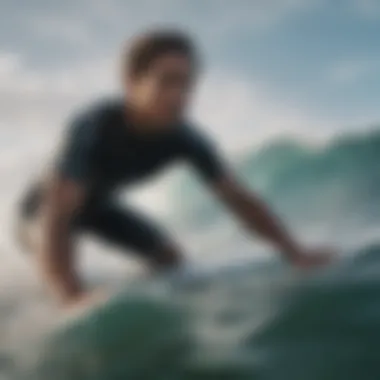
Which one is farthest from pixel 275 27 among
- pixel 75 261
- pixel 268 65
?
pixel 75 261

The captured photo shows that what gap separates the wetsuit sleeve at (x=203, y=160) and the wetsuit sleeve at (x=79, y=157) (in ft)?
0.41

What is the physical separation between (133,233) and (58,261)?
0.10 m

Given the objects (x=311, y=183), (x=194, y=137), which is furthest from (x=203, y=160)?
(x=311, y=183)

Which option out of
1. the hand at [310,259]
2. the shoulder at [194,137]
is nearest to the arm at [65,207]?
the shoulder at [194,137]

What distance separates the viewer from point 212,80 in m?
1.24

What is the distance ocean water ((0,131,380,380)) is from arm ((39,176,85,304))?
0.12 ft

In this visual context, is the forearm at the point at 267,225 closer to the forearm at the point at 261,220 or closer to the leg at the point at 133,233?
the forearm at the point at 261,220

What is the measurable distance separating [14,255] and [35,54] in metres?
0.28

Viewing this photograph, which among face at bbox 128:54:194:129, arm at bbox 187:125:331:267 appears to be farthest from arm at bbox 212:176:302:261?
face at bbox 128:54:194:129

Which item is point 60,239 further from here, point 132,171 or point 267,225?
point 267,225

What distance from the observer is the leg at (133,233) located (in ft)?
3.87

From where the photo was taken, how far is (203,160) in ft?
3.97

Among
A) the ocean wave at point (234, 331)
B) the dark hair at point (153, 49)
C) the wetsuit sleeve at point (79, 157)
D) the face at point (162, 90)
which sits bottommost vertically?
the ocean wave at point (234, 331)

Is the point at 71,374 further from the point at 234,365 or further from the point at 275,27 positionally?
the point at 275,27
